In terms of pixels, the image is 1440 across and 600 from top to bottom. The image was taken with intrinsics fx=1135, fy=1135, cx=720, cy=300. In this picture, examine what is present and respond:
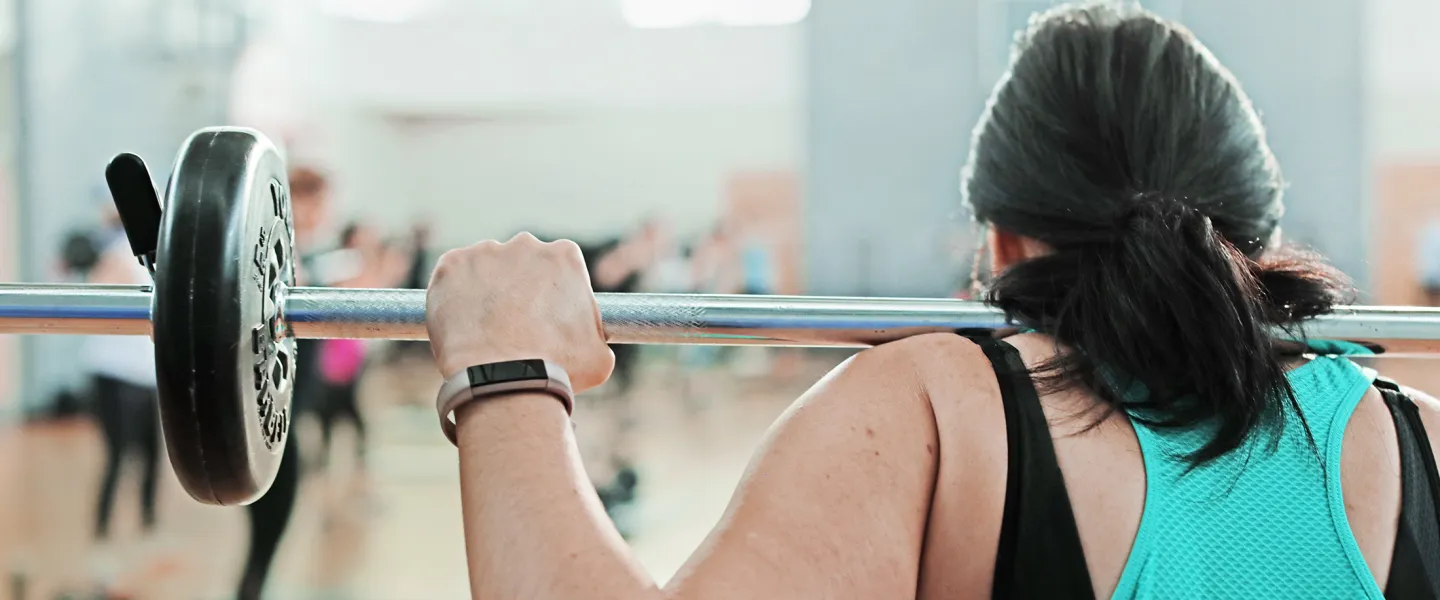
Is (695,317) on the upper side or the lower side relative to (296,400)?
upper

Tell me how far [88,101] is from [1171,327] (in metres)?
7.69

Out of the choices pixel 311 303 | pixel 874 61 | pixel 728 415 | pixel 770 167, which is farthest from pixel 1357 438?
pixel 770 167

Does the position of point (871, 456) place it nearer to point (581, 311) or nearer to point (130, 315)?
point (581, 311)

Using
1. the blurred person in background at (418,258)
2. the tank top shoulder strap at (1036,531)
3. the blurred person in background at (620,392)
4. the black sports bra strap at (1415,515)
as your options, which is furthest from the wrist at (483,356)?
the blurred person in background at (418,258)

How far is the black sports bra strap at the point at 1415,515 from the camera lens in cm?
69

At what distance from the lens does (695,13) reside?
10.4 metres

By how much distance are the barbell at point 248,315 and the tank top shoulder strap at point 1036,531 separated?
0.66 ft

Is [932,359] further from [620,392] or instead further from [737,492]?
[620,392]

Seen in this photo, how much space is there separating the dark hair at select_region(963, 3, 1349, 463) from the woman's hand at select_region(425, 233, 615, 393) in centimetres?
31

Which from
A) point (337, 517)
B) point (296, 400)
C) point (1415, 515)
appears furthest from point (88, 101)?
point (1415, 515)

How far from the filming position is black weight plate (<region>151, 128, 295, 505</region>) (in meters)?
0.78

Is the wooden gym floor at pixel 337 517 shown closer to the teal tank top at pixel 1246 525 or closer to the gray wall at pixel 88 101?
the gray wall at pixel 88 101

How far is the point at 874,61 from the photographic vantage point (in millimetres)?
8641

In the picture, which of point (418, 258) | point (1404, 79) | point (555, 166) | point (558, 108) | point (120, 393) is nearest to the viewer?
point (120, 393)
